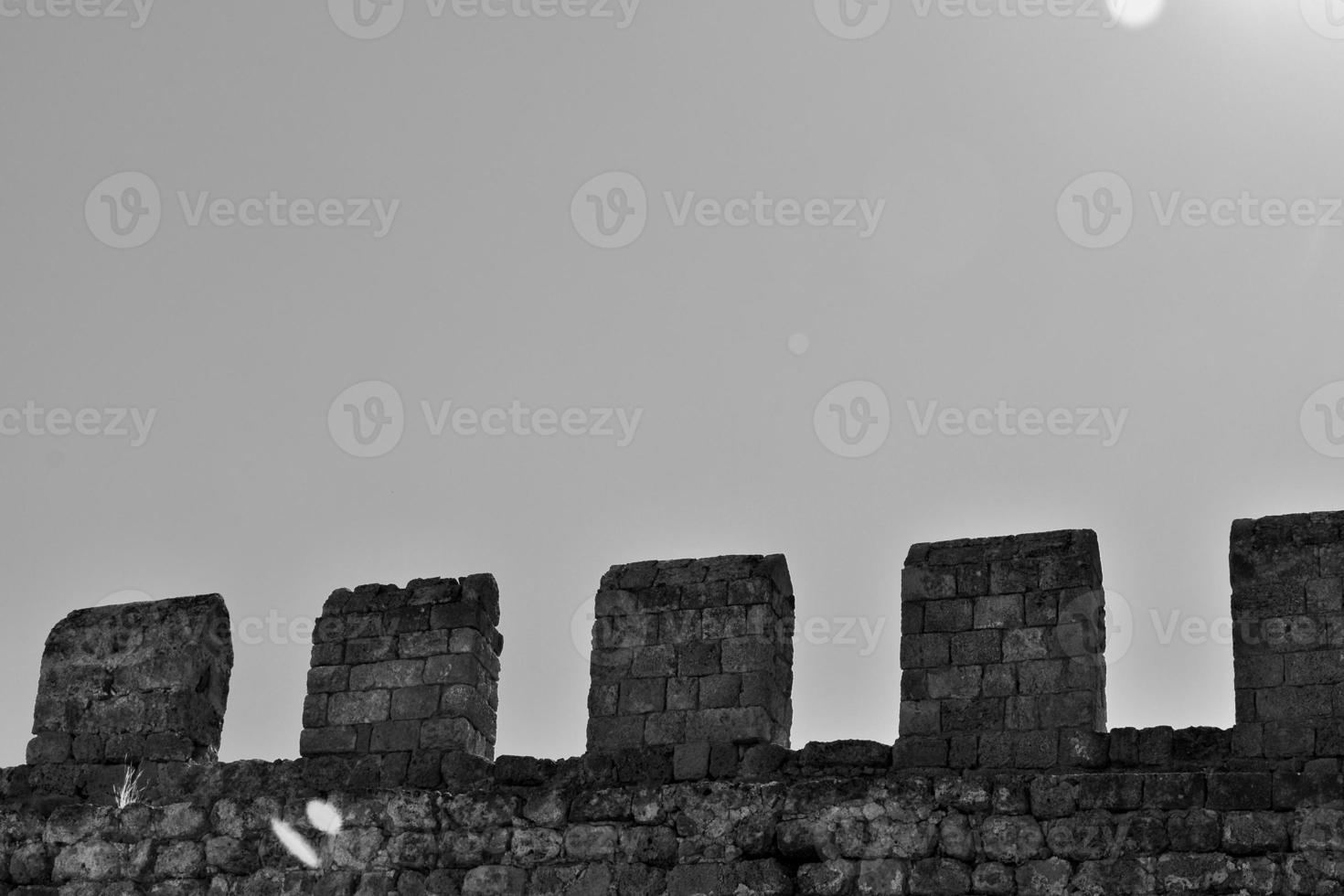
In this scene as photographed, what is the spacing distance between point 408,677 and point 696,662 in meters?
Result: 1.78

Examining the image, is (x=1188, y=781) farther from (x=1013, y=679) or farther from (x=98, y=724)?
(x=98, y=724)

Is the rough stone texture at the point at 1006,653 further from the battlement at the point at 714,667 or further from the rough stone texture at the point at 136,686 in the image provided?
the rough stone texture at the point at 136,686

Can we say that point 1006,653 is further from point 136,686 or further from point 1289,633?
point 136,686

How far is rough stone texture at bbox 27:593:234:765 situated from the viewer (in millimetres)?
12430

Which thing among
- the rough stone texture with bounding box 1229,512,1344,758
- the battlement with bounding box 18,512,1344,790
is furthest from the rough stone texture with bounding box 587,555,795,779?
the rough stone texture with bounding box 1229,512,1344,758

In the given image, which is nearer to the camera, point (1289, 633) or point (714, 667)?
point (1289, 633)

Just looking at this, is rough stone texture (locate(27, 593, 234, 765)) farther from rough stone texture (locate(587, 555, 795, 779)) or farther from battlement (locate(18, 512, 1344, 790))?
rough stone texture (locate(587, 555, 795, 779))

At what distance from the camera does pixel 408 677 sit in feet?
39.0

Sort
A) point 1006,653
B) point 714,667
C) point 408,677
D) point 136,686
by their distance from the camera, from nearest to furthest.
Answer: point 1006,653 < point 714,667 < point 408,677 < point 136,686

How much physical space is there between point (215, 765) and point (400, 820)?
4.57 ft

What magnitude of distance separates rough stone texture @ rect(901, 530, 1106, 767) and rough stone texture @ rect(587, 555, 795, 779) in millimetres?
764

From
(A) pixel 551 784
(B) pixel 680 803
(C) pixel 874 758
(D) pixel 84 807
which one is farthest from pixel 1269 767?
(D) pixel 84 807

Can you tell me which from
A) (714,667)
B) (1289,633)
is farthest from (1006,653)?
(714,667)

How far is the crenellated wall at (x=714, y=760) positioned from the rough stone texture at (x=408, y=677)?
0.02m
